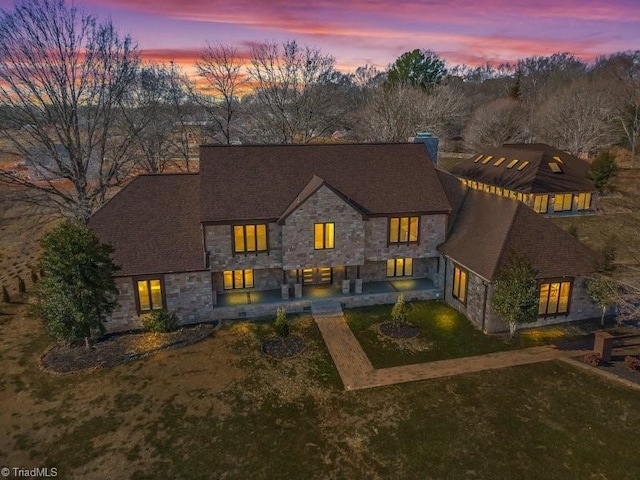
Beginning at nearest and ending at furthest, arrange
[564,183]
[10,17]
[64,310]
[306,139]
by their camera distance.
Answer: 1. [64,310]
2. [10,17]
3. [564,183]
4. [306,139]

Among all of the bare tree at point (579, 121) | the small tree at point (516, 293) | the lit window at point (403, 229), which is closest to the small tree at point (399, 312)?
the small tree at point (516, 293)

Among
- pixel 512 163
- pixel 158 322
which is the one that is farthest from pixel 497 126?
pixel 158 322

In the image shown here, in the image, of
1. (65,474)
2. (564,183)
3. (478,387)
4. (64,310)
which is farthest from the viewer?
(564,183)

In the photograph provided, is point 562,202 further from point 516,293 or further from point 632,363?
point 632,363

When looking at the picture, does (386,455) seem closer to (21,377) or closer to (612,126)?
(21,377)

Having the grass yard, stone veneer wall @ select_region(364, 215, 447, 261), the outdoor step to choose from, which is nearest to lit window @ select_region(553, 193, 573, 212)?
stone veneer wall @ select_region(364, 215, 447, 261)

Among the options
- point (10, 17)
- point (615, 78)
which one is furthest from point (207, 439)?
point (615, 78)

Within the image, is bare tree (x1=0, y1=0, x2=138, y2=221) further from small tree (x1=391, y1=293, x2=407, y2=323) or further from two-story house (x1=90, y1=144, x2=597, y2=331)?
small tree (x1=391, y1=293, x2=407, y2=323)
